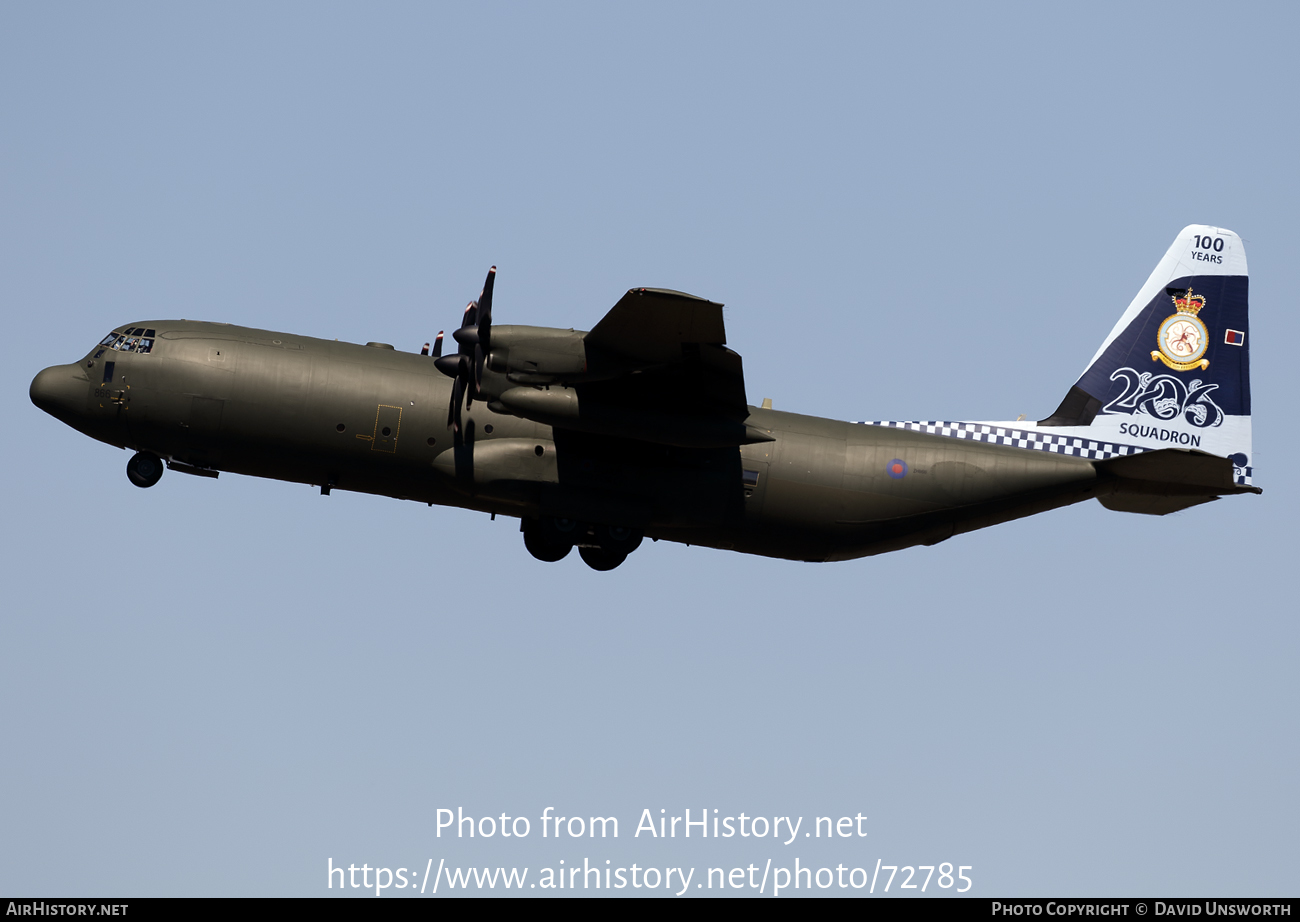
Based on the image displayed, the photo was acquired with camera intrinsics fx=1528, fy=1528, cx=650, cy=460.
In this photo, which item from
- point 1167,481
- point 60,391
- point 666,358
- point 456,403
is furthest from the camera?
point 1167,481

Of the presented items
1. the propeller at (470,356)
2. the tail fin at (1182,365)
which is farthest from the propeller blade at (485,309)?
the tail fin at (1182,365)

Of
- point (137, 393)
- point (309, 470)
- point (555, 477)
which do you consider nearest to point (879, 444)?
point (555, 477)

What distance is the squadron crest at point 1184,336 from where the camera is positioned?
2955 cm

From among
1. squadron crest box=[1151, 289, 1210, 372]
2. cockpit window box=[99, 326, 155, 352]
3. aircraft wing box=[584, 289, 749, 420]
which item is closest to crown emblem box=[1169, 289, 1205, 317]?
squadron crest box=[1151, 289, 1210, 372]

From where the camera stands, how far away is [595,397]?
85.1 ft

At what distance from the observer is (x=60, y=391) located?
27.0 meters

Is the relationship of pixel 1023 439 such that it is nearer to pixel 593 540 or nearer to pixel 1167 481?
pixel 1167 481

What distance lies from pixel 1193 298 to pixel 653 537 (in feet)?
37.8

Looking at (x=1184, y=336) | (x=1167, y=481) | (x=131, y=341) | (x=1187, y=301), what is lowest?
(x=1167, y=481)

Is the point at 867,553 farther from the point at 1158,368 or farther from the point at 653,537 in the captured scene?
the point at 1158,368

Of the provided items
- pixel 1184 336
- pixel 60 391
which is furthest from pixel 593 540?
pixel 1184 336

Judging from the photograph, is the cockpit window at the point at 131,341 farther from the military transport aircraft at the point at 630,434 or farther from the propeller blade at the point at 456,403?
the propeller blade at the point at 456,403

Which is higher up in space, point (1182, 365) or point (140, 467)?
point (1182, 365)

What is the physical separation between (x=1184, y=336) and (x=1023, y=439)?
378 centimetres
